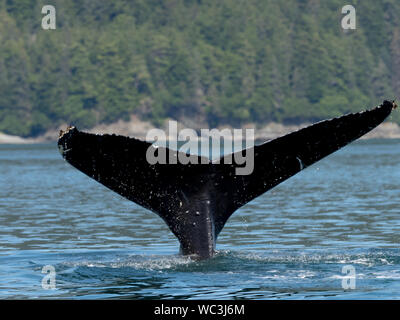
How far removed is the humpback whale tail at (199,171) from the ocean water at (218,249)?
770 mm

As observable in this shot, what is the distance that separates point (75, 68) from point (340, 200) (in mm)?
117863

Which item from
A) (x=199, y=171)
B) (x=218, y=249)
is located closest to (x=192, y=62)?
(x=218, y=249)

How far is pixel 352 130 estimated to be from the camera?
9.70 meters

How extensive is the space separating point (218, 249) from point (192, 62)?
130 meters

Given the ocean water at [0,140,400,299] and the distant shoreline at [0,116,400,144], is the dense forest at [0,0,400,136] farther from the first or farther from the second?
the ocean water at [0,140,400,299]

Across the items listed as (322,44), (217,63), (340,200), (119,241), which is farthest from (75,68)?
(119,241)

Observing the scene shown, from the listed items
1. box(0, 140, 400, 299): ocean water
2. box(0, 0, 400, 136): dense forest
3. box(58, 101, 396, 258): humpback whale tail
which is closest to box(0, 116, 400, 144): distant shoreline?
box(0, 0, 400, 136): dense forest

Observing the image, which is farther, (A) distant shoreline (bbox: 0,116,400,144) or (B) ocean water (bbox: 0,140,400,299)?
(A) distant shoreline (bbox: 0,116,400,144)

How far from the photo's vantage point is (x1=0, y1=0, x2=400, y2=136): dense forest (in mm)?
138500

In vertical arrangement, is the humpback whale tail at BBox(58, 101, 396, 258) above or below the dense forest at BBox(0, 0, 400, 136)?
below

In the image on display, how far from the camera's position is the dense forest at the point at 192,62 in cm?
13850

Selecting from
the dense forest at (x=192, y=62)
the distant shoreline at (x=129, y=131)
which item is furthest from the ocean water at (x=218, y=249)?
the dense forest at (x=192, y=62)

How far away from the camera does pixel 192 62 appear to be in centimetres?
14388

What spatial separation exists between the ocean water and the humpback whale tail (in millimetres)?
770
